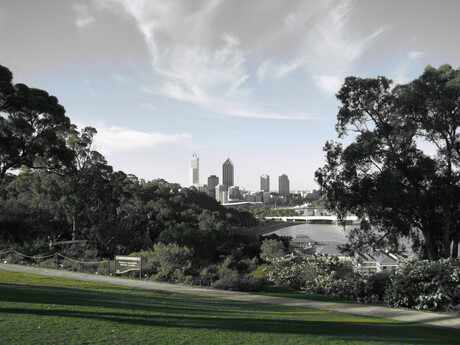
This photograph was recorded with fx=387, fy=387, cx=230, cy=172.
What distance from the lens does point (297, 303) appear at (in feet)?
33.6

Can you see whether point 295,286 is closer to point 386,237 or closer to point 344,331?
point 386,237

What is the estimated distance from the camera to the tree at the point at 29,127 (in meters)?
17.6

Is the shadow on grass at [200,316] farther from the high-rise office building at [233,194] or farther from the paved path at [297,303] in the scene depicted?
the high-rise office building at [233,194]

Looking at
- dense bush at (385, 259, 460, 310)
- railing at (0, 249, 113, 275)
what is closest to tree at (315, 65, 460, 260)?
dense bush at (385, 259, 460, 310)

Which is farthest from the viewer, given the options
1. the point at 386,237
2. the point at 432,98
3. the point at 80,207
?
the point at 80,207

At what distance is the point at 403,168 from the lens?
46.8ft

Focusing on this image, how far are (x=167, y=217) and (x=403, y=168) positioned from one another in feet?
95.3

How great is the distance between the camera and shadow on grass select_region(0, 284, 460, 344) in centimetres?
656

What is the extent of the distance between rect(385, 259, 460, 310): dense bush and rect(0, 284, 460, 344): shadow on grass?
2375 millimetres

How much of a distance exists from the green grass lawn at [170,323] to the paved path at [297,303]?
715mm

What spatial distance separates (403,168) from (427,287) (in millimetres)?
4998

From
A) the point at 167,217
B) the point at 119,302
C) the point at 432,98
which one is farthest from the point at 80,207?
the point at 432,98

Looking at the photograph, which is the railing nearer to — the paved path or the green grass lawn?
the paved path

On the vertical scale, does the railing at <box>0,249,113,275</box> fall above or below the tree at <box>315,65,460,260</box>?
below
